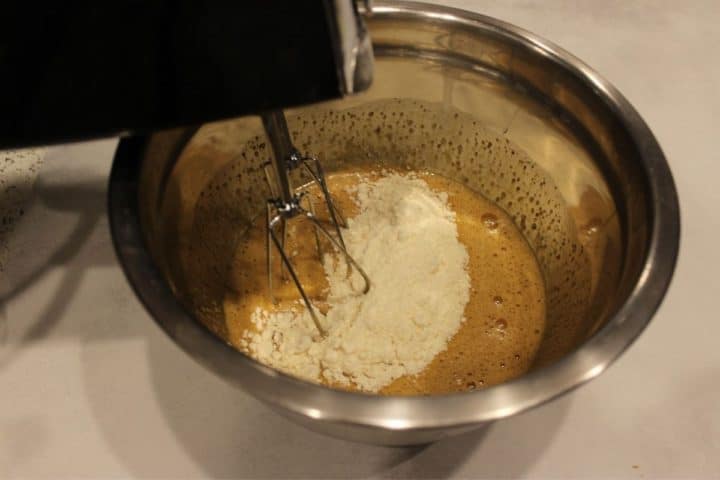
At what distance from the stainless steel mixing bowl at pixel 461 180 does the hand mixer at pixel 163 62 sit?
0.26ft

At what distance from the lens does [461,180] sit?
79 cm

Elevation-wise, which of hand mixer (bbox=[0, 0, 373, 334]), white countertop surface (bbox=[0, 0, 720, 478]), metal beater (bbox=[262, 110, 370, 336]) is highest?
hand mixer (bbox=[0, 0, 373, 334])

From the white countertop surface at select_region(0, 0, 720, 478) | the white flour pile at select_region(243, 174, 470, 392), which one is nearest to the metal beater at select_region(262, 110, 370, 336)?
the white flour pile at select_region(243, 174, 470, 392)

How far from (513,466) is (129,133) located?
0.45m

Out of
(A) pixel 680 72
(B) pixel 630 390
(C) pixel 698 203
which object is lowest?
(B) pixel 630 390

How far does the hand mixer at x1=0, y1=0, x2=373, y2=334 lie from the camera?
412 millimetres

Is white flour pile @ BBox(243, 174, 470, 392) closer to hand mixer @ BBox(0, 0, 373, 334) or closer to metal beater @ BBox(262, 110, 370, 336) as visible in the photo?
metal beater @ BBox(262, 110, 370, 336)

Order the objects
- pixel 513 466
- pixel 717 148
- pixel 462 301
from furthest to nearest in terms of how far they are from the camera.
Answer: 1. pixel 717 148
2. pixel 462 301
3. pixel 513 466

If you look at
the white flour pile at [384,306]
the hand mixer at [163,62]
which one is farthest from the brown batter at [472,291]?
the hand mixer at [163,62]

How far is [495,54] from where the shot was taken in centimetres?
65

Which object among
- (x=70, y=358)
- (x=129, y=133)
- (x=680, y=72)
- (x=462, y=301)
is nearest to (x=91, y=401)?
(x=70, y=358)

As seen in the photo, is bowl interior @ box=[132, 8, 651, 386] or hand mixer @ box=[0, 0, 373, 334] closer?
hand mixer @ box=[0, 0, 373, 334]

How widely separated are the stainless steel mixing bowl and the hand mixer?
0.08 meters

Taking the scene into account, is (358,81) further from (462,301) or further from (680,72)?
(680,72)
